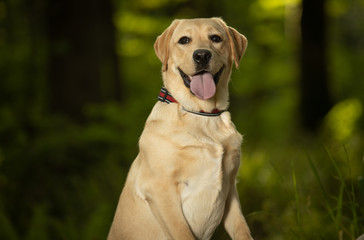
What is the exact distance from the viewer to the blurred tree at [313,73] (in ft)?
36.2

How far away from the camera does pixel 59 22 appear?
905cm

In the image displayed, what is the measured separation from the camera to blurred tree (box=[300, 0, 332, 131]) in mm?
11031

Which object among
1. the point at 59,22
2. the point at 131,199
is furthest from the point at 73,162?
the point at 131,199

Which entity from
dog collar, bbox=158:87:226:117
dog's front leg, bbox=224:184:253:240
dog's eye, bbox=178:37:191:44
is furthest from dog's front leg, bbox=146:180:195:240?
dog's eye, bbox=178:37:191:44

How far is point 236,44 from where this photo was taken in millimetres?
3293

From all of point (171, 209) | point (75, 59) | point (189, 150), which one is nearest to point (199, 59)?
point (189, 150)

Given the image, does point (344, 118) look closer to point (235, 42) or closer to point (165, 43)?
point (235, 42)

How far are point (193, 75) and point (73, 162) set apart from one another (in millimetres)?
4640

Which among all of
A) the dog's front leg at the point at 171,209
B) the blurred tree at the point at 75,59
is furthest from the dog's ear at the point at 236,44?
the blurred tree at the point at 75,59

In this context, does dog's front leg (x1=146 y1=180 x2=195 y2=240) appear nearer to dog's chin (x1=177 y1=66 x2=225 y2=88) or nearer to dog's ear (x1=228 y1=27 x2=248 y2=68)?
dog's chin (x1=177 y1=66 x2=225 y2=88)

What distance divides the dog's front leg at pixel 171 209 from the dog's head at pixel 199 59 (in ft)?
1.84

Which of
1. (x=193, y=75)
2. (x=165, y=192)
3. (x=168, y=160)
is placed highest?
(x=193, y=75)

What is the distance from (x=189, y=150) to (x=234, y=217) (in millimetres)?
591

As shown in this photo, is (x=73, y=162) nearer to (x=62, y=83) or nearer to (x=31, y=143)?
(x=31, y=143)
